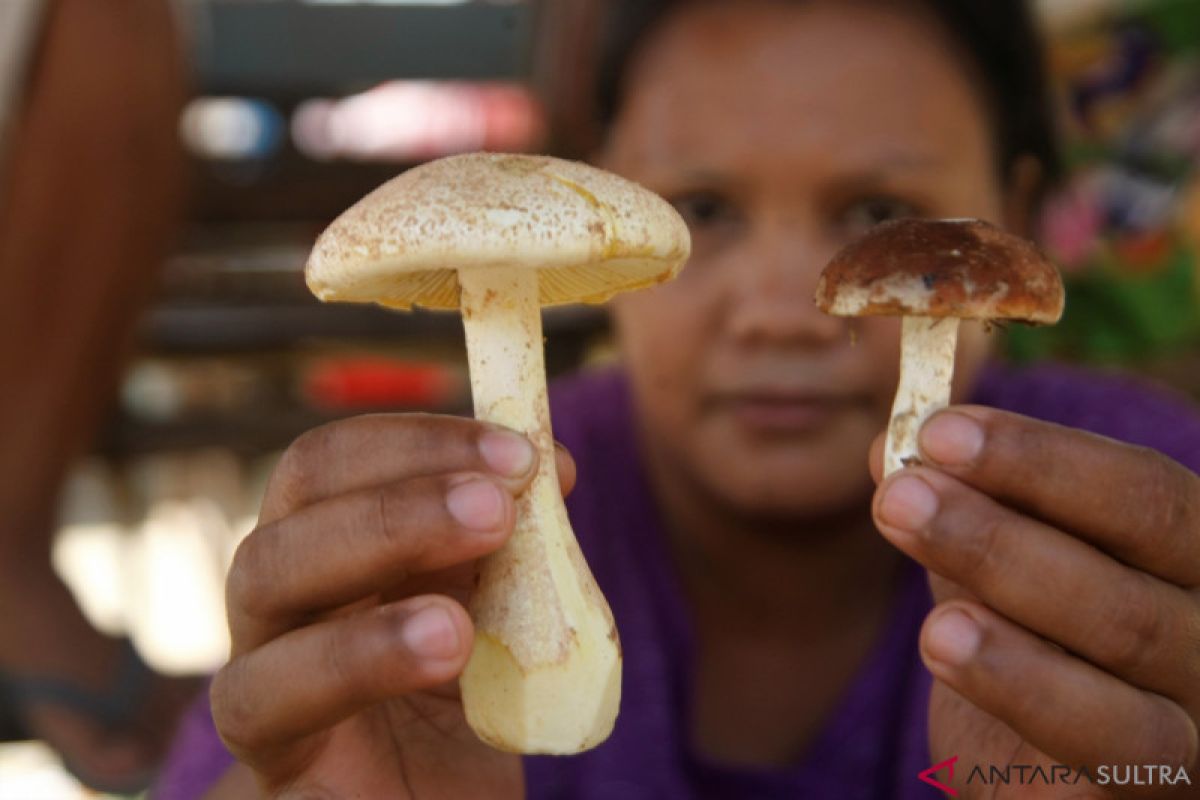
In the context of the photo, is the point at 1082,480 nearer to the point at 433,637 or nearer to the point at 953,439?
the point at 953,439

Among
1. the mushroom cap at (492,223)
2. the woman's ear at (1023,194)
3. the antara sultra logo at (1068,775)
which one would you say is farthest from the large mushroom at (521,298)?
the woman's ear at (1023,194)

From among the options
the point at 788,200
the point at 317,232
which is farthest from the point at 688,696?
the point at 317,232

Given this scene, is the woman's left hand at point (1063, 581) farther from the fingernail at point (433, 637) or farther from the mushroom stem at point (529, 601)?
the fingernail at point (433, 637)

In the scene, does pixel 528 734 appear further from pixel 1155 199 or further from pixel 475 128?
pixel 475 128

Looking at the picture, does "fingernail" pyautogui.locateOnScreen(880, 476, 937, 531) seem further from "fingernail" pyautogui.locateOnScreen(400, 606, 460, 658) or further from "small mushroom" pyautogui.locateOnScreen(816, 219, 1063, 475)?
"fingernail" pyautogui.locateOnScreen(400, 606, 460, 658)

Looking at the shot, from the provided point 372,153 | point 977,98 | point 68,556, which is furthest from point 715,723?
point 68,556

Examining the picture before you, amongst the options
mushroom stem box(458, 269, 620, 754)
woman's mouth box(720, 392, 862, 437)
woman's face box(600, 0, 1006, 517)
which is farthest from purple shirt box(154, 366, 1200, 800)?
mushroom stem box(458, 269, 620, 754)
